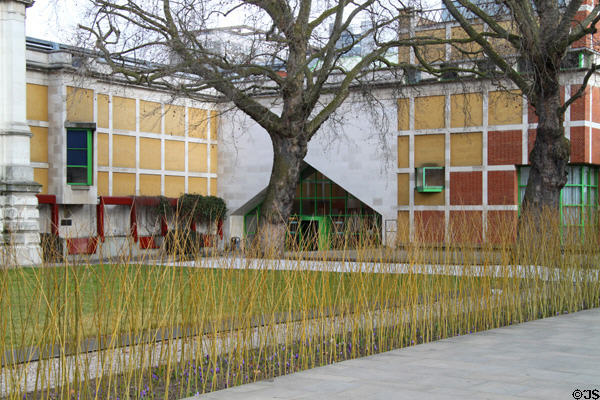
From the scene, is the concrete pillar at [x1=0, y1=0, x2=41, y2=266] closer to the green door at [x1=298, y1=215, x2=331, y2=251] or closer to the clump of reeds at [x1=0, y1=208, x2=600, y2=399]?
the green door at [x1=298, y1=215, x2=331, y2=251]

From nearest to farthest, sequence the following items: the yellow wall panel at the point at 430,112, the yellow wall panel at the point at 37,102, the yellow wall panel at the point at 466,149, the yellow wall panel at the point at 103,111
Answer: the yellow wall panel at the point at 37,102
the yellow wall panel at the point at 466,149
the yellow wall panel at the point at 103,111
the yellow wall panel at the point at 430,112

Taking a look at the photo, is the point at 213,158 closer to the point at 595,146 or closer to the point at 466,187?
the point at 466,187

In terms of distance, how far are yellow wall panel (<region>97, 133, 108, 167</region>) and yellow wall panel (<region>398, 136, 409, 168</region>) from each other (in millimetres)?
9039

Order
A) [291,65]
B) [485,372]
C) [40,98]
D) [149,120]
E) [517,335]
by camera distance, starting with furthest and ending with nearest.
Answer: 1. [149,120]
2. [40,98]
3. [291,65]
4. [517,335]
5. [485,372]

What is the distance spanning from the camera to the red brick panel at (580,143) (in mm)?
21078

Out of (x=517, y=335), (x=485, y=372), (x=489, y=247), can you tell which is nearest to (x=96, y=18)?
(x=489, y=247)

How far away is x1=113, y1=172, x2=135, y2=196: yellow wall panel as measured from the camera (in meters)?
23.5

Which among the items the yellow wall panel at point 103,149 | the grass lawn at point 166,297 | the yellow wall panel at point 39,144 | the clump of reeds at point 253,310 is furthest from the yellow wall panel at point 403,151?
the grass lawn at point 166,297

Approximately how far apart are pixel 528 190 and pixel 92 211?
13170 millimetres

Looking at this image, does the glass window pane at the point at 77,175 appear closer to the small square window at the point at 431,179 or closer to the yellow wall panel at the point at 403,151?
the yellow wall panel at the point at 403,151

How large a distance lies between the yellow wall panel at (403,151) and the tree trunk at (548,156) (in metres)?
9.05

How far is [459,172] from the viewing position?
22891 millimetres

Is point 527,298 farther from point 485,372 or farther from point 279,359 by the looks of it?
point 279,359

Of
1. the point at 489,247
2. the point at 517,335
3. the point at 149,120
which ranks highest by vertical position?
the point at 149,120
